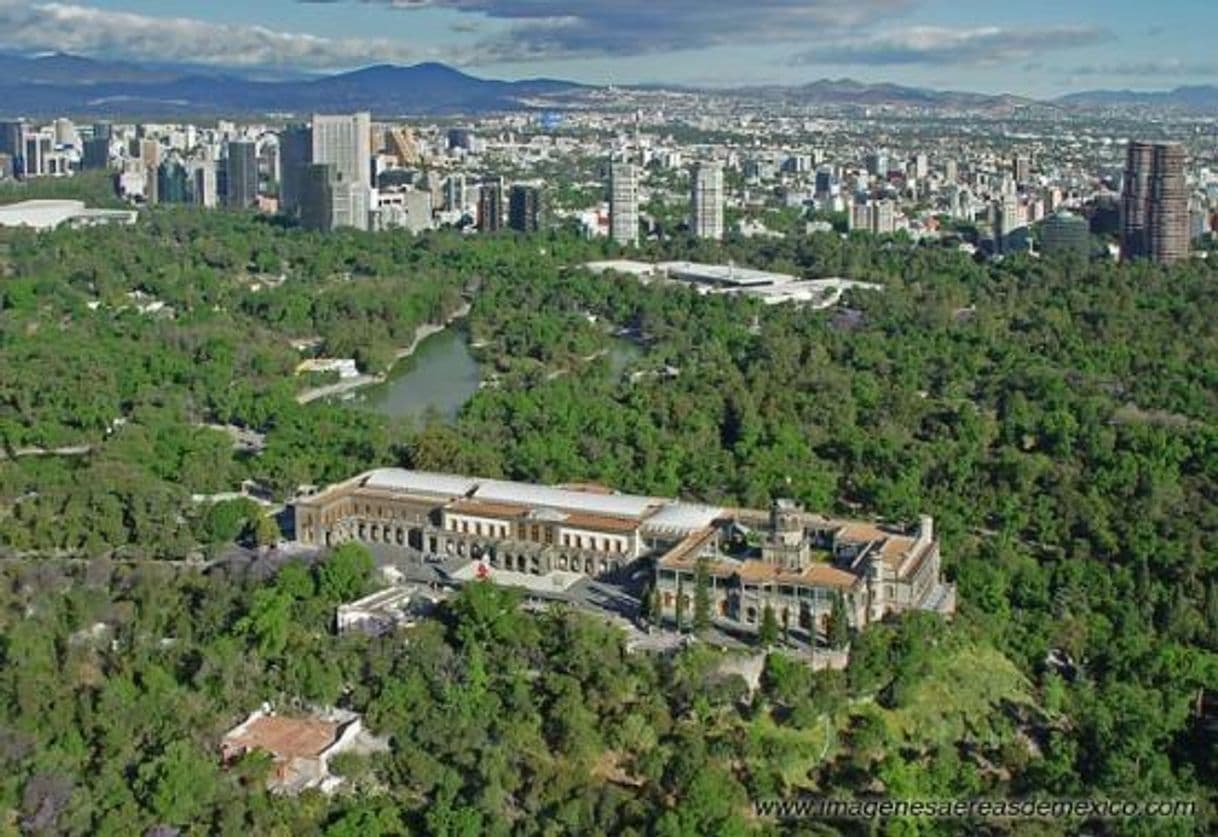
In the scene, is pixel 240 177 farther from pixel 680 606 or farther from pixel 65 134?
pixel 680 606

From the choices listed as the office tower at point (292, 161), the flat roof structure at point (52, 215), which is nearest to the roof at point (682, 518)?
the flat roof structure at point (52, 215)

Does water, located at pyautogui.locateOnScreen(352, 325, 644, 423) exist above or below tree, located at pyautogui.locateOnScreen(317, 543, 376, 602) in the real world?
below

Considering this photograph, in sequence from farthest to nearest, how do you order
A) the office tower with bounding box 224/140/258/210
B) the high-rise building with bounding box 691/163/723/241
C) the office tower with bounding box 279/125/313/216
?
the office tower with bounding box 224/140/258/210 → the office tower with bounding box 279/125/313/216 → the high-rise building with bounding box 691/163/723/241

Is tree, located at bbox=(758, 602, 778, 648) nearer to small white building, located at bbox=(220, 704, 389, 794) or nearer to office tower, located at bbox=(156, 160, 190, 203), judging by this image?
small white building, located at bbox=(220, 704, 389, 794)

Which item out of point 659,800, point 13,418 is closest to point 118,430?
point 13,418

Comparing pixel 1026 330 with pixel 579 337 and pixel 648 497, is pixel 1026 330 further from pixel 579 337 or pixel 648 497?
pixel 648 497

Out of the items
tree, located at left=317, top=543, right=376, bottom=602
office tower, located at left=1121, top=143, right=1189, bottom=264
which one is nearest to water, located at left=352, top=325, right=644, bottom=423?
tree, located at left=317, top=543, right=376, bottom=602

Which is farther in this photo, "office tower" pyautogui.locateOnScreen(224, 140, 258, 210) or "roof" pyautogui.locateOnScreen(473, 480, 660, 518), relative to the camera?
"office tower" pyautogui.locateOnScreen(224, 140, 258, 210)

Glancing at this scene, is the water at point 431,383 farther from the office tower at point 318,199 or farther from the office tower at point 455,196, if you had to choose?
the office tower at point 455,196
